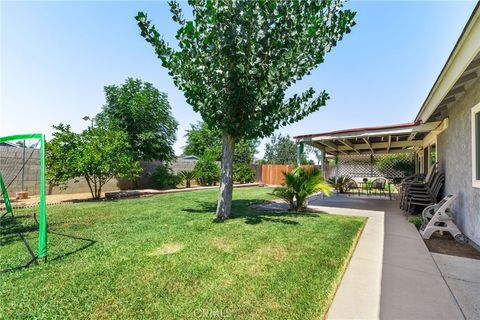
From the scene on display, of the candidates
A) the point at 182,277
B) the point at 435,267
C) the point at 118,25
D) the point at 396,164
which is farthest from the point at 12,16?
the point at 396,164

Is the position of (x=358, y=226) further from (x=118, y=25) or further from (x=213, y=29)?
(x=118, y=25)

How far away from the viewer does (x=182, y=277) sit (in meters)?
2.94

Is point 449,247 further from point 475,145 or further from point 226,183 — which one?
point 226,183

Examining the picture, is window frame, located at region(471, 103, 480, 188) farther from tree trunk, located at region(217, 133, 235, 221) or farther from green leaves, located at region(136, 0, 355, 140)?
tree trunk, located at region(217, 133, 235, 221)

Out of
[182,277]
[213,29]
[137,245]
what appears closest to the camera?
[182,277]

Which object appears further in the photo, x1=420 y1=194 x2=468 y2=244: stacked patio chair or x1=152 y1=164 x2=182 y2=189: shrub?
x1=152 y1=164 x2=182 y2=189: shrub

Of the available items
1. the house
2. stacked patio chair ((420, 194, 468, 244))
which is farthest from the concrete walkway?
the house

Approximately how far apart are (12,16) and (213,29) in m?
4.82

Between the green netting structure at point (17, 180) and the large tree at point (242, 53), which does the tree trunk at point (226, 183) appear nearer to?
the large tree at point (242, 53)

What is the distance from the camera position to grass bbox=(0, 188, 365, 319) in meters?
2.32

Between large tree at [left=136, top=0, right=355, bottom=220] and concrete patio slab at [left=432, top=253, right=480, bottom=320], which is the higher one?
large tree at [left=136, top=0, right=355, bottom=220]

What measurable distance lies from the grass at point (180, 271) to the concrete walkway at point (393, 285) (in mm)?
183

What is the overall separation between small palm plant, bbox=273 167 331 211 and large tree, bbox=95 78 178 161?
339 inches

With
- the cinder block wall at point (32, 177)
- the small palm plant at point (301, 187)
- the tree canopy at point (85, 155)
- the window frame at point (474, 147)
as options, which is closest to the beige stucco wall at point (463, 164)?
the window frame at point (474, 147)
